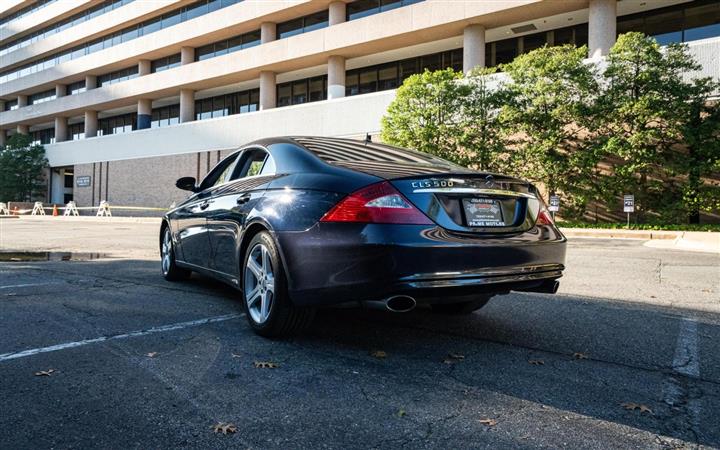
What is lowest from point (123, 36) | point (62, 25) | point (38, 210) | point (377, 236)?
point (377, 236)

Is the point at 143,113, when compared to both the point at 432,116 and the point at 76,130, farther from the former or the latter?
the point at 432,116

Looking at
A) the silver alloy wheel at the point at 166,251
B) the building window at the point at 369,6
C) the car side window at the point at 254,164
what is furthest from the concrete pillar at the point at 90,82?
the car side window at the point at 254,164

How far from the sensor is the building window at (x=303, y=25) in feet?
101

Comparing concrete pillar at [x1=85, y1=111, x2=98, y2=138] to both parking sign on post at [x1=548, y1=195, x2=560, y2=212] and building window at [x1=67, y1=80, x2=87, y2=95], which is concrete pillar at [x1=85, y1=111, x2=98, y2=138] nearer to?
building window at [x1=67, y1=80, x2=87, y2=95]

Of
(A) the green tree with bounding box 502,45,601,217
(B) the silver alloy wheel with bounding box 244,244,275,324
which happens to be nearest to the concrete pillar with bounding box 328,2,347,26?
(A) the green tree with bounding box 502,45,601,217

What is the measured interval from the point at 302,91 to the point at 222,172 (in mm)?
30469

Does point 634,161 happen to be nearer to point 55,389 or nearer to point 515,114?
point 515,114

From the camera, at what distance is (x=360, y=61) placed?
30516 mm

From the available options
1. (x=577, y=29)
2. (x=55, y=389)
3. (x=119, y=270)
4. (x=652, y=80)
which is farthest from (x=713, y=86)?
(x=55, y=389)

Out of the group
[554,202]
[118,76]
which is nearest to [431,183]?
[554,202]

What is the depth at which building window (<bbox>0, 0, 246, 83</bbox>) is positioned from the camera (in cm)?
3606

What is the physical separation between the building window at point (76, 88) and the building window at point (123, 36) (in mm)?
2169

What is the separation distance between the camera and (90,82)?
44.6 metres

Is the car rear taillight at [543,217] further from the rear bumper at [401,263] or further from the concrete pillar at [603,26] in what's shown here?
the concrete pillar at [603,26]
